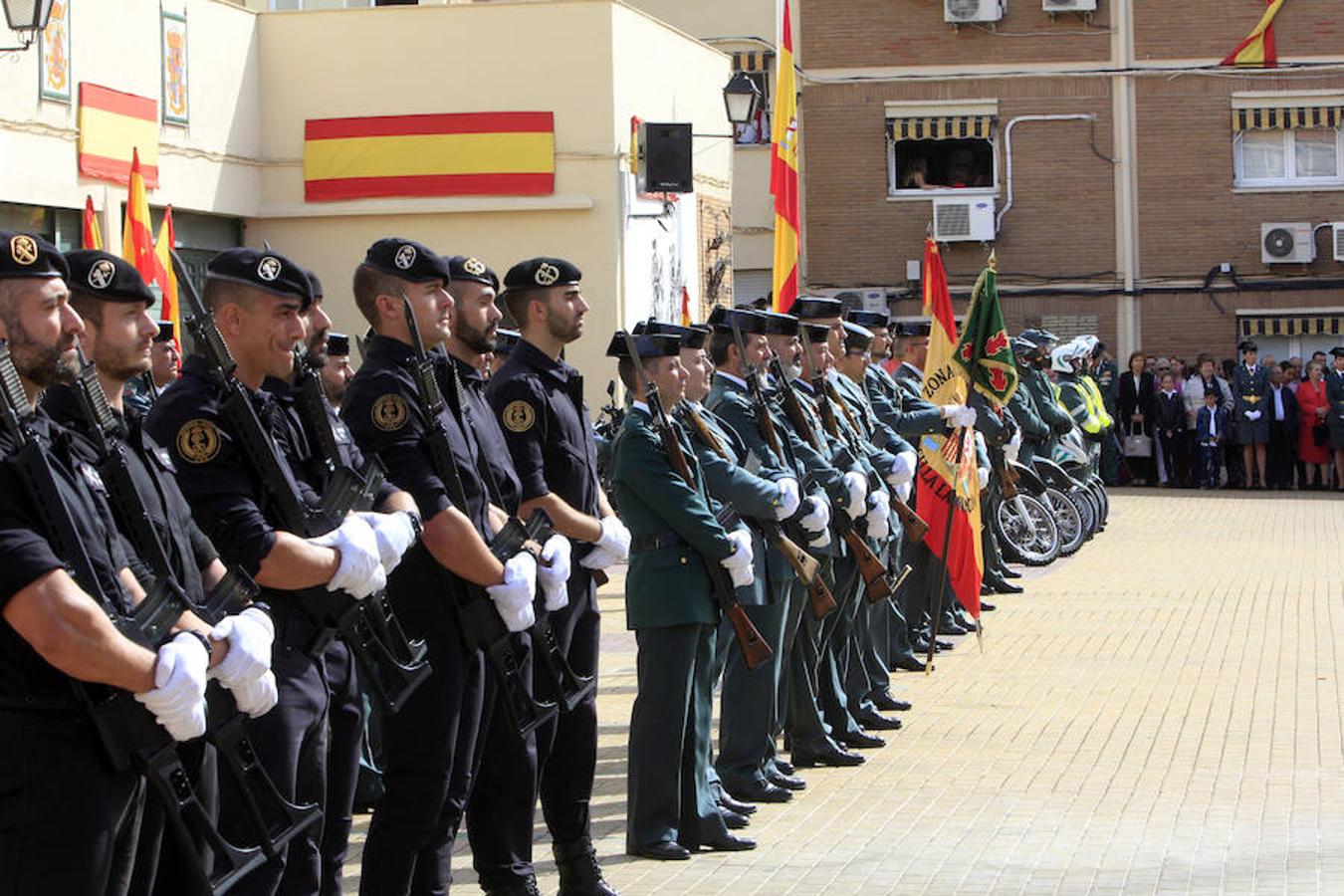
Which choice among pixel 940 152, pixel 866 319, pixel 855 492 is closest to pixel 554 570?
pixel 855 492

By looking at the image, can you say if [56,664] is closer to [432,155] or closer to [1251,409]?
[432,155]

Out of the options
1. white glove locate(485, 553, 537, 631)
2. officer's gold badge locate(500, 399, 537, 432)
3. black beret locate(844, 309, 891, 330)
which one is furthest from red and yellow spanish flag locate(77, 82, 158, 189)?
white glove locate(485, 553, 537, 631)

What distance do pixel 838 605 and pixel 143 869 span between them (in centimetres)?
637

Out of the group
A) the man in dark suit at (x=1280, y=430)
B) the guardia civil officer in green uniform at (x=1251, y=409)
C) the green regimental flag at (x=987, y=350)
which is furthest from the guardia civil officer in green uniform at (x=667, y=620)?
the man in dark suit at (x=1280, y=430)

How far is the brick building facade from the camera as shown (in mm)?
Result: 34719

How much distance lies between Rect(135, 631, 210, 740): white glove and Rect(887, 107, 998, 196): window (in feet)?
104

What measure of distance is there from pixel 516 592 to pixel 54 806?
2.07 metres

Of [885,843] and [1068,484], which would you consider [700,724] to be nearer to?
[885,843]

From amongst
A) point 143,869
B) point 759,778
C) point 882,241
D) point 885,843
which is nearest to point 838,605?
point 759,778

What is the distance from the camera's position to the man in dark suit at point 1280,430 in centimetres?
3116

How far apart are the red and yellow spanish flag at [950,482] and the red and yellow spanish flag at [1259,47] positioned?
22.1m

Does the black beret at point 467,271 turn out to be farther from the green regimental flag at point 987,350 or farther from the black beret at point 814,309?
the green regimental flag at point 987,350

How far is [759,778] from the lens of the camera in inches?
369

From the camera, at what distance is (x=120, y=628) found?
452 centimetres
